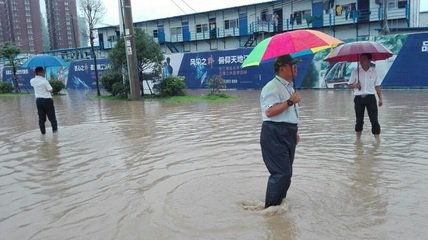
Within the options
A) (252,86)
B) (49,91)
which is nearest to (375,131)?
(49,91)

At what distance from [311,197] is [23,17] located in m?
51.7

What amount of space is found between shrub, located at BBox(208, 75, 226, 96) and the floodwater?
8490mm

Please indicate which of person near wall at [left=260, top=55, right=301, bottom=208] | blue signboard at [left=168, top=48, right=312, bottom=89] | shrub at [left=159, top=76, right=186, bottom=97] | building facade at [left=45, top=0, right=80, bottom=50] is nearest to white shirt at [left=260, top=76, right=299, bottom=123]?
person near wall at [left=260, top=55, right=301, bottom=208]

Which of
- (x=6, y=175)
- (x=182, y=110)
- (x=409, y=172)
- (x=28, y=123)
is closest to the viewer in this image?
(x=409, y=172)

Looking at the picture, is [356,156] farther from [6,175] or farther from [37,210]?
[6,175]

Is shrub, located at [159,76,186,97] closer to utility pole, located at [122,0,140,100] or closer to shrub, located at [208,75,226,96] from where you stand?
utility pole, located at [122,0,140,100]

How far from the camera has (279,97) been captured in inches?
145

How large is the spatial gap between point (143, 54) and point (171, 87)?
186 centimetres

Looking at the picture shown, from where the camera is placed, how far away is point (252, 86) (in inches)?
931

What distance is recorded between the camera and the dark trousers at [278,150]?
371 cm

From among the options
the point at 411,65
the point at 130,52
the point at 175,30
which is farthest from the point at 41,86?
the point at 175,30

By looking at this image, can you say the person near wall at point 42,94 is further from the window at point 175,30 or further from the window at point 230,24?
the window at point 175,30

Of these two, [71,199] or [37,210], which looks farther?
[71,199]

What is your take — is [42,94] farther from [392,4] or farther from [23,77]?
[392,4]
